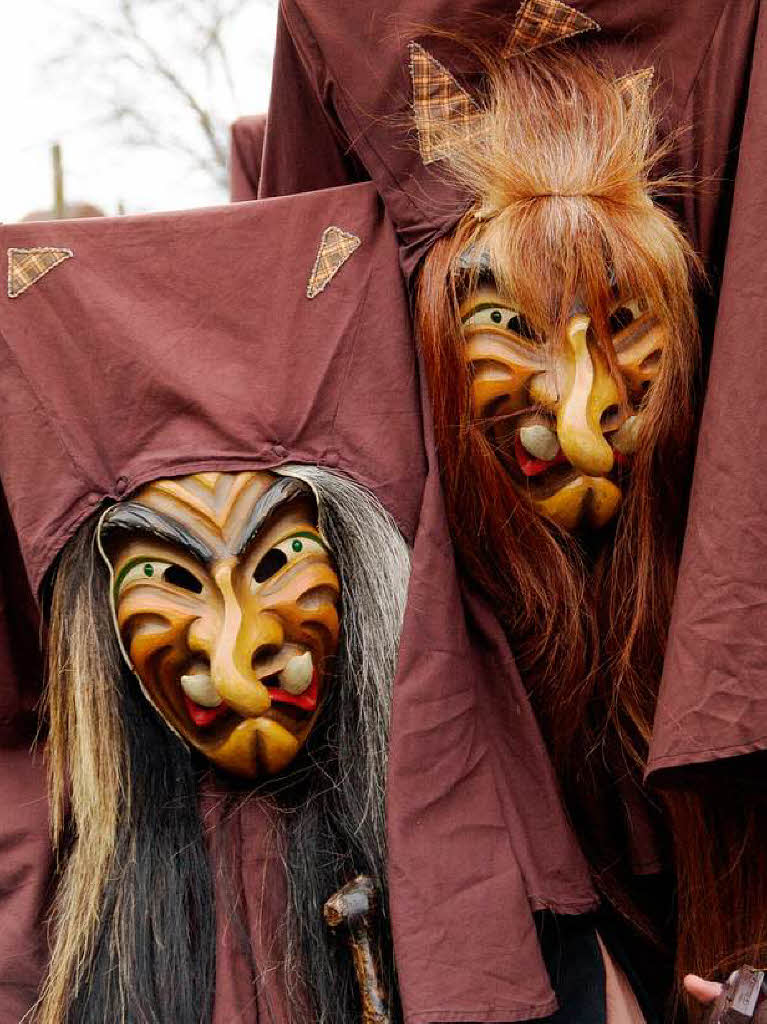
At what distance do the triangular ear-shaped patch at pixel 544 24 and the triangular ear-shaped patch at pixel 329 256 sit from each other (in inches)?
10.6

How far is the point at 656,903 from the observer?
1.38 metres

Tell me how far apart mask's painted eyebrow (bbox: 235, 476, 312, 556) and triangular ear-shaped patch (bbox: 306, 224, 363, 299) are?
0.21 metres

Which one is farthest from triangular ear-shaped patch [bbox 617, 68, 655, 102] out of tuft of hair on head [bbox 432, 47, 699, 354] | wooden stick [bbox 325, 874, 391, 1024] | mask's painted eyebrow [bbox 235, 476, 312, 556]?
wooden stick [bbox 325, 874, 391, 1024]

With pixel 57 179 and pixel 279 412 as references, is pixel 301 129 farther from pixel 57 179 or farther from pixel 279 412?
pixel 57 179

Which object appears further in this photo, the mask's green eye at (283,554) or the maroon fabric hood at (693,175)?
the mask's green eye at (283,554)

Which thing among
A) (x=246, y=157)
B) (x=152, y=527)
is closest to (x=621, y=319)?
(x=152, y=527)

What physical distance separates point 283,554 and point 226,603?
82 millimetres

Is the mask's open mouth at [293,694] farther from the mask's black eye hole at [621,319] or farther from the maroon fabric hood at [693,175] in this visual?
the mask's black eye hole at [621,319]

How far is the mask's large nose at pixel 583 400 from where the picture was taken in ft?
3.86

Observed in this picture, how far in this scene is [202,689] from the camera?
1.18m

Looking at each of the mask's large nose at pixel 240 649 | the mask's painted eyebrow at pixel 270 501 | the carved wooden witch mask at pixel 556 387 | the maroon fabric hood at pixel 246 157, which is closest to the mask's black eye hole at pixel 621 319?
the carved wooden witch mask at pixel 556 387

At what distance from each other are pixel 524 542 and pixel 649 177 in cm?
41

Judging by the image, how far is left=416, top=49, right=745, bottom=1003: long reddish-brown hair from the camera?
4.00 feet

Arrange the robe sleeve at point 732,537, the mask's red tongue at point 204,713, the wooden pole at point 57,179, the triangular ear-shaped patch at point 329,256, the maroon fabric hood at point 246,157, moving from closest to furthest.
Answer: the robe sleeve at point 732,537 → the mask's red tongue at point 204,713 → the triangular ear-shaped patch at point 329,256 → the maroon fabric hood at point 246,157 → the wooden pole at point 57,179
